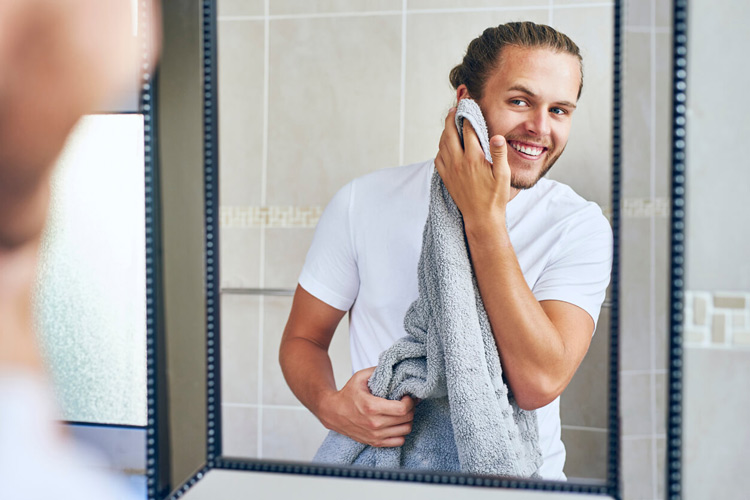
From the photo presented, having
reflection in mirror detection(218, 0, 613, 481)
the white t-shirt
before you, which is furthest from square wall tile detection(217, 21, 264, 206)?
the white t-shirt

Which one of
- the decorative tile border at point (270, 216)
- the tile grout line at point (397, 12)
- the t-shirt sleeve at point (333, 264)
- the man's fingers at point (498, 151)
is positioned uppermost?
the tile grout line at point (397, 12)

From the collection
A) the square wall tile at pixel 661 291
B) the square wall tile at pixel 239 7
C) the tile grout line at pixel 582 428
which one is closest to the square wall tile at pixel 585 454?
the tile grout line at pixel 582 428

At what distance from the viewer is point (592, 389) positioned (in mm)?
629

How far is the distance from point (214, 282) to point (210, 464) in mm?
235

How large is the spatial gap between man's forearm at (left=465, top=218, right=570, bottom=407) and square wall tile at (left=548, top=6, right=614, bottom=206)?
0.36 feet

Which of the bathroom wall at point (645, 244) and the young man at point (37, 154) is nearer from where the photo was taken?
the bathroom wall at point (645, 244)

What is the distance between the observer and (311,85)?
0.66 m

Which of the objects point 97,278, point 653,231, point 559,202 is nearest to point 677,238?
point 653,231

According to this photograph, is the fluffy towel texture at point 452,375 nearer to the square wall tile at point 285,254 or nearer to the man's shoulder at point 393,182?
the man's shoulder at point 393,182

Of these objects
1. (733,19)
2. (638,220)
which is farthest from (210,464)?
(733,19)

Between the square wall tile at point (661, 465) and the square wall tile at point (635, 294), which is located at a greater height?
the square wall tile at point (635, 294)

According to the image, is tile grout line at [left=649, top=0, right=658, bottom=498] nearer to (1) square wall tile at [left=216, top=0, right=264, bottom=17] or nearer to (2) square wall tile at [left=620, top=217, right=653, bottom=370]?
(2) square wall tile at [left=620, top=217, right=653, bottom=370]

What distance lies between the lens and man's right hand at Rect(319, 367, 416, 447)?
0.66 metres

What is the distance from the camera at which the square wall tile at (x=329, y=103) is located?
65cm
